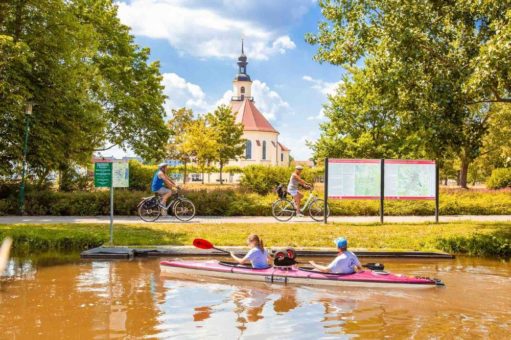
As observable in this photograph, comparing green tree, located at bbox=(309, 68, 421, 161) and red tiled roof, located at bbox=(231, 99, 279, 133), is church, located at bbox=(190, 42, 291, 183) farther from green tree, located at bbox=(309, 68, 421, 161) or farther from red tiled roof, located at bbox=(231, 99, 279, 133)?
green tree, located at bbox=(309, 68, 421, 161)

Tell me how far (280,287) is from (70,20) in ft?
56.5

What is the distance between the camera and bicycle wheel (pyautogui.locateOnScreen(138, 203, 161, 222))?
61.7 feet

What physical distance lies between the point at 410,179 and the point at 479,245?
15.7 ft

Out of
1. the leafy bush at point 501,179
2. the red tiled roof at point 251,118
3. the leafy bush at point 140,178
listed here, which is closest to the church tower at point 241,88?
the red tiled roof at point 251,118

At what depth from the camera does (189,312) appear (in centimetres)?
835

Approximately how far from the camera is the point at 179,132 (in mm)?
71562

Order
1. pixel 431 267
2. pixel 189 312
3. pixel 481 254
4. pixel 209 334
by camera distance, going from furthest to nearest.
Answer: pixel 481 254
pixel 431 267
pixel 189 312
pixel 209 334

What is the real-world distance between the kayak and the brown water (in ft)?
0.65

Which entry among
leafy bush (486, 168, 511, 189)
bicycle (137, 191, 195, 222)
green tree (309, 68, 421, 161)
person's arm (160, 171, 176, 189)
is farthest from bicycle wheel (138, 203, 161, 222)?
leafy bush (486, 168, 511, 189)

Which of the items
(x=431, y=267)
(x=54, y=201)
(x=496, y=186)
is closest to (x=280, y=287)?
(x=431, y=267)

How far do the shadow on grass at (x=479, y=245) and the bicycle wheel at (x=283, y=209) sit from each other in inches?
237

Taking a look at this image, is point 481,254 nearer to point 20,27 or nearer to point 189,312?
point 189,312

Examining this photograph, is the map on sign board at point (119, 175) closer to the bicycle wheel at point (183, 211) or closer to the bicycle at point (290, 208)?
the bicycle wheel at point (183, 211)

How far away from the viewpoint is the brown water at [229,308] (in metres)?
7.39
